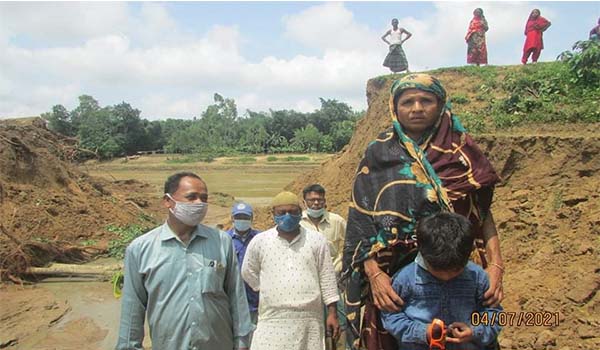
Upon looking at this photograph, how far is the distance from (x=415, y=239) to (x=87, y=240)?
1008cm

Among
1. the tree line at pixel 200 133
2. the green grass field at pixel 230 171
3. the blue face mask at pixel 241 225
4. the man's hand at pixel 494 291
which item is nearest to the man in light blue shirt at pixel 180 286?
the man's hand at pixel 494 291

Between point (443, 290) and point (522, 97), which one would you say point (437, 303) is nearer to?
point (443, 290)

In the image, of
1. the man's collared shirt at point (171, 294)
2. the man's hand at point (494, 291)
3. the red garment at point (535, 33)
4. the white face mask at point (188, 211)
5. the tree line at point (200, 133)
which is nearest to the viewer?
the man's hand at point (494, 291)

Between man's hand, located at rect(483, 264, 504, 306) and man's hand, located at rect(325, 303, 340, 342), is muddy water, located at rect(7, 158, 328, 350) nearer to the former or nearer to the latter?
man's hand, located at rect(325, 303, 340, 342)

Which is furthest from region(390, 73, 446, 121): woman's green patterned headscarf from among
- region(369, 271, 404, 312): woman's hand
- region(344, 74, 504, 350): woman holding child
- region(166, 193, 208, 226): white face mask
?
region(166, 193, 208, 226): white face mask

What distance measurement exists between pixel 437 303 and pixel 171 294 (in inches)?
49.3

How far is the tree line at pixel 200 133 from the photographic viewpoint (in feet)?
143

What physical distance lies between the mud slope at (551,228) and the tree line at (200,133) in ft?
113

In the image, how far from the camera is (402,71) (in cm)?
1299

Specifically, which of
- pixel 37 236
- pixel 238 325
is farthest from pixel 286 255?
pixel 37 236

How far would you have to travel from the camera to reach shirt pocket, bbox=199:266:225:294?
8.07 ft

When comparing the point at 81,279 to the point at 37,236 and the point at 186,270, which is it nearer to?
the point at 37,236

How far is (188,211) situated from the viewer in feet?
8.36

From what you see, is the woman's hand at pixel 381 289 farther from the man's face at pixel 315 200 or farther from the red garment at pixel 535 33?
the red garment at pixel 535 33
